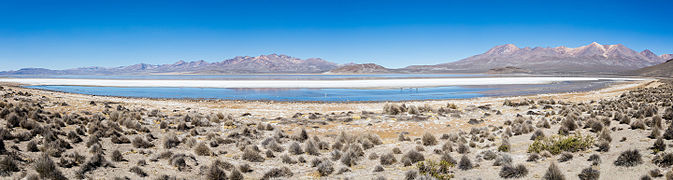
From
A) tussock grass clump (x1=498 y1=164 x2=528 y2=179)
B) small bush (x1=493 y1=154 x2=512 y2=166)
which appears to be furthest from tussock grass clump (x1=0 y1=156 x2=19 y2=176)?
small bush (x1=493 y1=154 x2=512 y2=166)

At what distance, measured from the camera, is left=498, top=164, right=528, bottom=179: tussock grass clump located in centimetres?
673

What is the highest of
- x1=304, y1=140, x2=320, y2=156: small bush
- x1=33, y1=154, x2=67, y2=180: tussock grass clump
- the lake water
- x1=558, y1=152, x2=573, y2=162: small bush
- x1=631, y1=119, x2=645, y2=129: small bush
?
x1=33, y1=154, x2=67, y2=180: tussock grass clump

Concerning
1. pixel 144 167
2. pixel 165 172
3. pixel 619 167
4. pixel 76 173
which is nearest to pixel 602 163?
pixel 619 167

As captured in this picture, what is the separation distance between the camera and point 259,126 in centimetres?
1448

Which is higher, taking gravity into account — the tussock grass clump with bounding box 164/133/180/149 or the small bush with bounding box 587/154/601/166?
the small bush with bounding box 587/154/601/166

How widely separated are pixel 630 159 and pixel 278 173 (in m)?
7.05

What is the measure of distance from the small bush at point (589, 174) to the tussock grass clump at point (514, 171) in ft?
2.94

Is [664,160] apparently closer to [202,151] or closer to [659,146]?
[659,146]

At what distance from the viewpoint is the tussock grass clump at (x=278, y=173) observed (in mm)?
7740

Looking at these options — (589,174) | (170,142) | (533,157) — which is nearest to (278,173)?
(170,142)

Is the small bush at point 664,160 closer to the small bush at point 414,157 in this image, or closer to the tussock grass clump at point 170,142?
the small bush at point 414,157

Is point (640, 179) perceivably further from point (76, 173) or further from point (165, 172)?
Result: point (76, 173)

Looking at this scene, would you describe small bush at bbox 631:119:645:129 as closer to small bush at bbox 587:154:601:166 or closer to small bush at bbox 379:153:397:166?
small bush at bbox 587:154:601:166

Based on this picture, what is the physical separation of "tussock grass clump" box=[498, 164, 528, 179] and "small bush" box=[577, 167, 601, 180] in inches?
35.3
